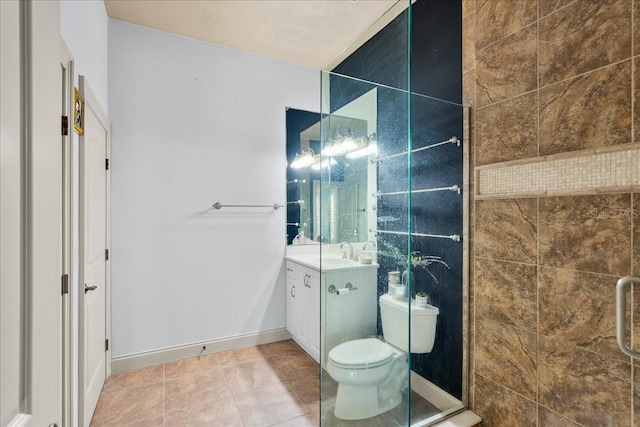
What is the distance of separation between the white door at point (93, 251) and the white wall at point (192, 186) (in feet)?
0.66

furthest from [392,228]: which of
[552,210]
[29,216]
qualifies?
[29,216]

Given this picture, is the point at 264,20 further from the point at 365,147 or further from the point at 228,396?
the point at 228,396

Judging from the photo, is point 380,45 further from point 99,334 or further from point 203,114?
point 99,334

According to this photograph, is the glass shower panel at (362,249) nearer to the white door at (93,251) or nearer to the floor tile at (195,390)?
the floor tile at (195,390)

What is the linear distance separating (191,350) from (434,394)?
6.73 ft

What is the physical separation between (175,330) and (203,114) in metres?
1.97

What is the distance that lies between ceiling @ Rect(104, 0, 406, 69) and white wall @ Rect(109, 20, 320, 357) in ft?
0.48

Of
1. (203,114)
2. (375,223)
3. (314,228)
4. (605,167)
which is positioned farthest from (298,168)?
(605,167)

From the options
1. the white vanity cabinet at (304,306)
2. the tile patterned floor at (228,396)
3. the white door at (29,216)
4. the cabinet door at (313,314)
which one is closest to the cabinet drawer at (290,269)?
the white vanity cabinet at (304,306)

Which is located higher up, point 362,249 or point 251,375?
point 362,249

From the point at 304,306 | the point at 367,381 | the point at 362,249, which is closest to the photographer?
the point at 367,381

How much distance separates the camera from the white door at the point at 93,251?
172cm

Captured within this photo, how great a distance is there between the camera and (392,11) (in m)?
1.62

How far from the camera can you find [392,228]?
1754 mm
